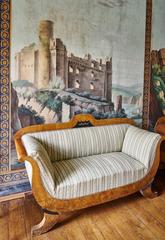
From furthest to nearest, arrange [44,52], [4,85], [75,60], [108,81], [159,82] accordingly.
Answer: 1. [159,82]
2. [108,81]
3. [75,60]
4. [44,52]
5. [4,85]

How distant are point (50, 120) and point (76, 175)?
824 mm

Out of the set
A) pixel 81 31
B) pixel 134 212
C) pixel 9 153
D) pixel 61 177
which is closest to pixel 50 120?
pixel 9 153

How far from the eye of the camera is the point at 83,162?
7.50 ft

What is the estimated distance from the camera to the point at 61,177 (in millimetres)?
1977

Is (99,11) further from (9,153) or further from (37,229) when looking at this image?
(37,229)

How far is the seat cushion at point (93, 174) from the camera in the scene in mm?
1943

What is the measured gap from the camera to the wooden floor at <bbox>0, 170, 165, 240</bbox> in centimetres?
187

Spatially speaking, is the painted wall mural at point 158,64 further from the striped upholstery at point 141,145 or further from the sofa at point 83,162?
the striped upholstery at point 141,145

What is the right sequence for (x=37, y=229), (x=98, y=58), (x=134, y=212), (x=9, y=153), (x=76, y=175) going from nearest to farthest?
1. (x=37, y=229)
2. (x=76, y=175)
3. (x=134, y=212)
4. (x=9, y=153)
5. (x=98, y=58)

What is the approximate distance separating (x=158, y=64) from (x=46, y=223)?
262 cm

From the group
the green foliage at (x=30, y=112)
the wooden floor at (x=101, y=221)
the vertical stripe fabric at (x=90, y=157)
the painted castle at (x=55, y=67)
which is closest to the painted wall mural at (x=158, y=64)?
the vertical stripe fabric at (x=90, y=157)

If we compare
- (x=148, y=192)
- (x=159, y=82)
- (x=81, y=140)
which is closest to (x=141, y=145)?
(x=148, y=192)

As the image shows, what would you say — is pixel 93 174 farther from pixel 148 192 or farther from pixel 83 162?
pixel 148 192

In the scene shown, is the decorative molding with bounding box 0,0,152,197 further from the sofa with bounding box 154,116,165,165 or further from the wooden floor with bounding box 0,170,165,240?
the sofa with bounding box 154,116,165,165
